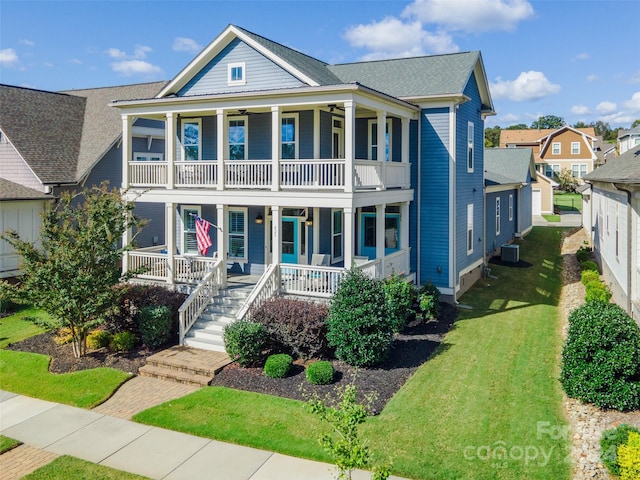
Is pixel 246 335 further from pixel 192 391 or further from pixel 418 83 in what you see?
pixel 418 83

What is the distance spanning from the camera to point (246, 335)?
13180mm

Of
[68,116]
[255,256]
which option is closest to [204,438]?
[255,256]

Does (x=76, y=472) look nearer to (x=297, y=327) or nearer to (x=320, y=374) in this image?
(x=320, y=374)

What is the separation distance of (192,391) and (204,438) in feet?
8.06

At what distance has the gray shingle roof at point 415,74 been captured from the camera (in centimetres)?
1941

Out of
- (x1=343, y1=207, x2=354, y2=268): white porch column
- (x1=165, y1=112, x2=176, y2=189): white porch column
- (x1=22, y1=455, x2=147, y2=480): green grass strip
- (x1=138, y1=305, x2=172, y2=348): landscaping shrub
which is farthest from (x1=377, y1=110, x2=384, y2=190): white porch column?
(x1=22, y1=455, x2=147, y2=480): green grass strip

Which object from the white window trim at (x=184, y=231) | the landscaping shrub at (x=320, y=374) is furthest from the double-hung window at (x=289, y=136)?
the landscaping shrub at (x=320, y=374)

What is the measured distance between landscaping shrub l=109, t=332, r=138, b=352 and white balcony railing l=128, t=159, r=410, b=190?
537 centimetres

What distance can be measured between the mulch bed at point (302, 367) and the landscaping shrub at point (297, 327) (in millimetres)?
491

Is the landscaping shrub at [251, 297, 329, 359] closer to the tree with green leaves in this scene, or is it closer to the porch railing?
the porch railing

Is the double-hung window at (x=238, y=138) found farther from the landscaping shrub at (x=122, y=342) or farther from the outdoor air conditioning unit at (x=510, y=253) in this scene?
the outdoor air conditioning unit at (x=510, y=253)

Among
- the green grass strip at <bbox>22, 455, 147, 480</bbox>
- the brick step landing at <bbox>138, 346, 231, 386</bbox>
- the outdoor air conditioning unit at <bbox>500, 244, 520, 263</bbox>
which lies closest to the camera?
the green grass strip at <bbox>22, 455, 147, 480</bbox>

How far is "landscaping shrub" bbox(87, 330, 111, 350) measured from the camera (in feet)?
50.5

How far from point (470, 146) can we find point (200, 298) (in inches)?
490
